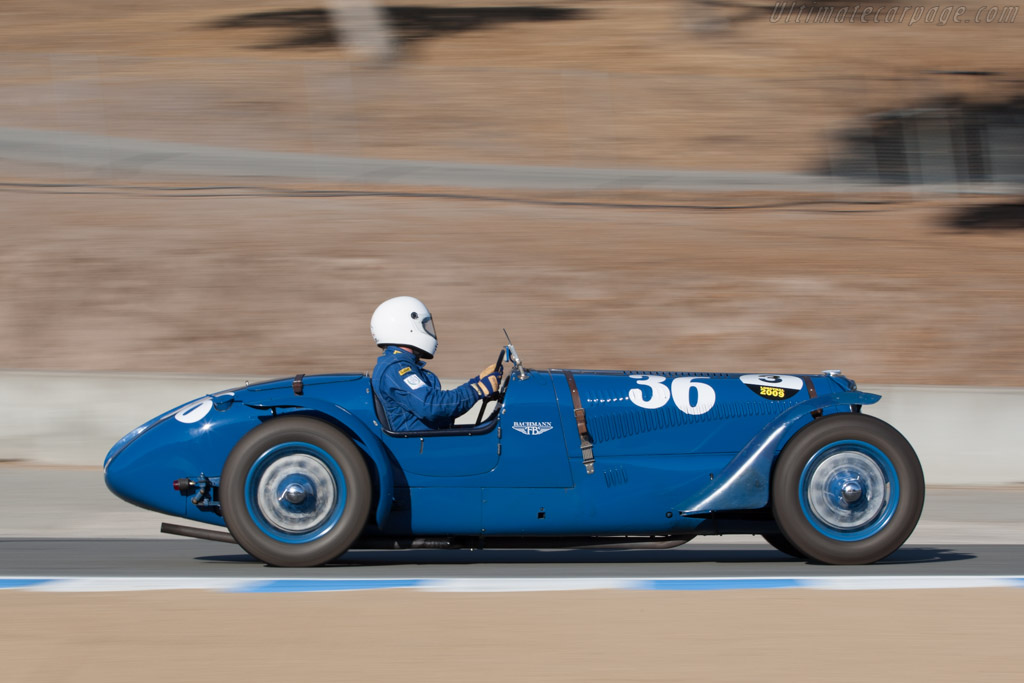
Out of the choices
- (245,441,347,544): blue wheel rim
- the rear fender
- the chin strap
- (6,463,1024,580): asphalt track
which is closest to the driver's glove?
the chin strap

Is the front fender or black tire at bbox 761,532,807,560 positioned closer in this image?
the front fender

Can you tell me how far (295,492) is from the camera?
6.20 meters

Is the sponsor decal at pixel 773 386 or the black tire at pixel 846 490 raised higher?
the sponsor decal at pixel 773 386

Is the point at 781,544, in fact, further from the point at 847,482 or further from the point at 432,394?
the point at 432,394

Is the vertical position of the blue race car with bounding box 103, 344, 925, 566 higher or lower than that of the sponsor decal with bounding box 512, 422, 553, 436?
lower

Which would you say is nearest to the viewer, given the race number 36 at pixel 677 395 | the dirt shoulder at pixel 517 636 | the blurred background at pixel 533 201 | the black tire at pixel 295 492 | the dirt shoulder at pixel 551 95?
the dirt shoulder at pixel 517 636

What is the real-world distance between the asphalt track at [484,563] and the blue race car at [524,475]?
0.16 metres

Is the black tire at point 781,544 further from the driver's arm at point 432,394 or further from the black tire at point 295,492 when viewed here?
the black tire at point 295,492

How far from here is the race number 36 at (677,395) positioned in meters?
6.52

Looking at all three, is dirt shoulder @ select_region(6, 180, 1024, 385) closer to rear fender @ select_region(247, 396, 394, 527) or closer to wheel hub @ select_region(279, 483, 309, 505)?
rear fender @ select_region(247, 396, 394, 527)

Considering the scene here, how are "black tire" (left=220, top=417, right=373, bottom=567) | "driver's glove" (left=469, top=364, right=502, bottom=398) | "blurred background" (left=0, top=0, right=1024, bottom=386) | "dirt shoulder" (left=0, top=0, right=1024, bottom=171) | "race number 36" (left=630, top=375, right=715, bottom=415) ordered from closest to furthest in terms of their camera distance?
"black tire" (left=220, top=417, right=373, bottom=567), "driver's glove" (left=469, top=364, right=502, bottom=398), "race number 36" (left=630, top=375, right=715, bottom=415), "blurred background" (left=0, top=0, right=1024, bottom=386), "dirt shoulder" (left=0, top=0, right=1024, bottom=171)

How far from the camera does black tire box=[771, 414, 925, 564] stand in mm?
6316

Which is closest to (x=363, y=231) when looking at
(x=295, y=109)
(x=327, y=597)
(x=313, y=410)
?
(x=295, y=109)

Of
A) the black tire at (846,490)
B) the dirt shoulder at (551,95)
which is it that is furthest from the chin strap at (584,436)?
the dirt shoulder at (551,95)
